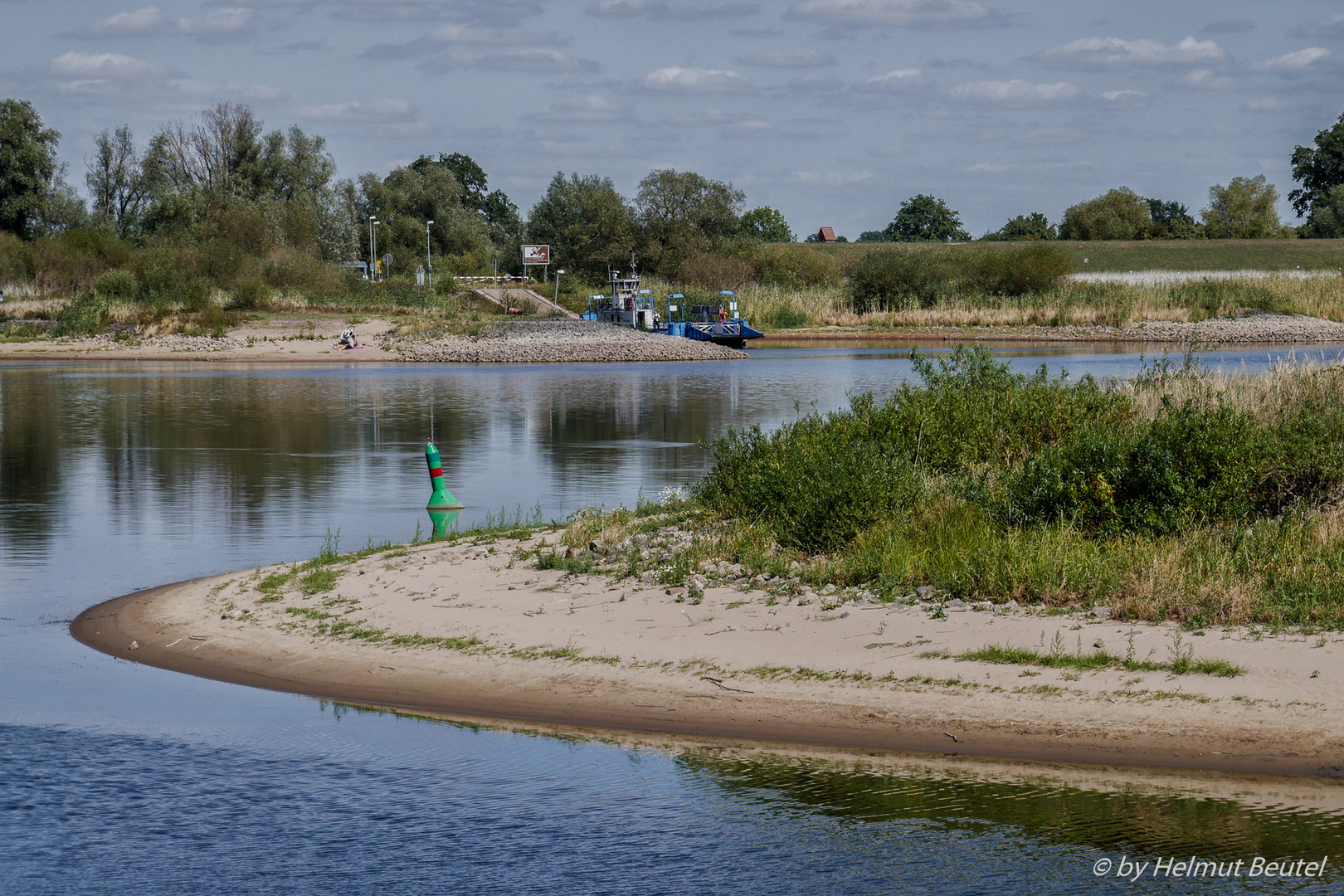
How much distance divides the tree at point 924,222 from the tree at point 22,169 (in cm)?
9421

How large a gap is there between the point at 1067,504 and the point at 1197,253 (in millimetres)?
117246

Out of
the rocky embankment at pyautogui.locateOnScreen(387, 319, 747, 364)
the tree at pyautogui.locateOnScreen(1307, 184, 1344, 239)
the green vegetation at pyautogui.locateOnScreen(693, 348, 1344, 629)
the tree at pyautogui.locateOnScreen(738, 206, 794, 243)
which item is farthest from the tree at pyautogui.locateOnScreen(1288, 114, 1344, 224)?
the green vegetation at pyautogui.locateOnScreen(693, 348, 1344, 629)

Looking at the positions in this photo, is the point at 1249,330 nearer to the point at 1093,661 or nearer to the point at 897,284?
the point at 897,284

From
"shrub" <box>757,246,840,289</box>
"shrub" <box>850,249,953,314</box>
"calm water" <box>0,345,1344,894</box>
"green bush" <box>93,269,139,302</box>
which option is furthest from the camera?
"shrub" <box>757,246,840,289</box>

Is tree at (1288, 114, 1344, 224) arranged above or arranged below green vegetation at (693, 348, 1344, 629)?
above

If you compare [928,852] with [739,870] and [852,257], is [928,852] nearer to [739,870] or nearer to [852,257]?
[739,870]

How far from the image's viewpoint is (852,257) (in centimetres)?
11762

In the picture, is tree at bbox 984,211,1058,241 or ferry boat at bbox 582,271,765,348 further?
tree at bbox 984,211,1058,241

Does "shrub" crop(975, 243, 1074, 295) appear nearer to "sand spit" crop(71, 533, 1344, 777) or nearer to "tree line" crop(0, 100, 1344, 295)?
"tree line" crop(0, 100, 1344, 295)

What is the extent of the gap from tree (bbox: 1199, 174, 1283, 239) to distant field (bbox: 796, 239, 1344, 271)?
499 inches

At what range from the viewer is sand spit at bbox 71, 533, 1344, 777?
973cm

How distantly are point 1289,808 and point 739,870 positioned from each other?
3429 mm

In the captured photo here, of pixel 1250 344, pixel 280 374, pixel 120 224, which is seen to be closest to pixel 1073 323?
pixel 1250 344

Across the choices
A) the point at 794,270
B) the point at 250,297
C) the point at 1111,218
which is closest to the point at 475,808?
the point at 250,297
